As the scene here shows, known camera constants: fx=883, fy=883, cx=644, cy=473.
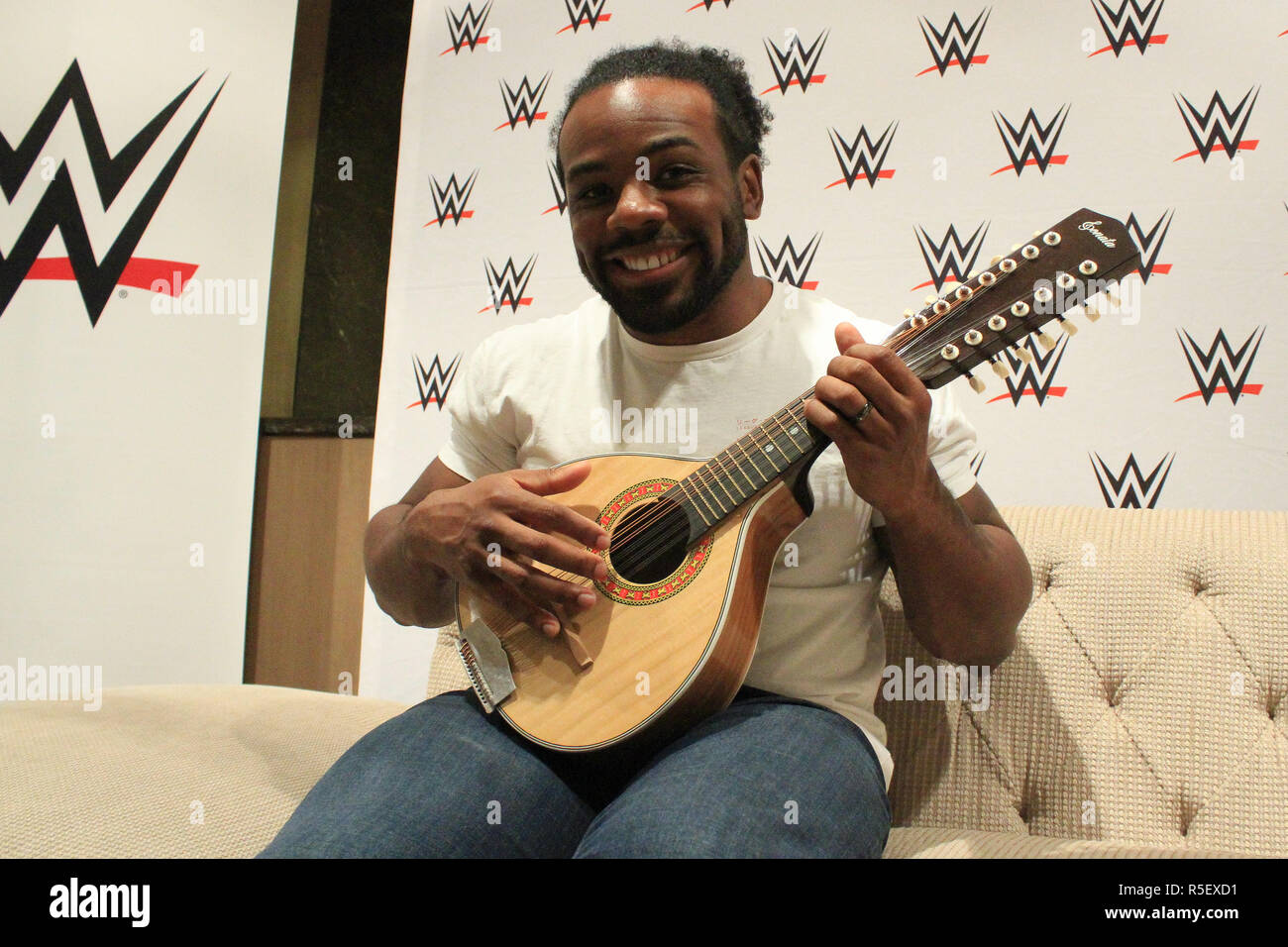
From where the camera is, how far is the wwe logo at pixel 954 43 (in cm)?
183

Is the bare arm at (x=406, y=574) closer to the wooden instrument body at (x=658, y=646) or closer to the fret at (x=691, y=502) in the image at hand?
the wooden instrument body at (x=658, y=646)

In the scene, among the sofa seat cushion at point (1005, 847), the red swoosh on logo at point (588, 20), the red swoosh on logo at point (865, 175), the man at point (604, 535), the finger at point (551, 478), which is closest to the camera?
the man at point (604, 535)

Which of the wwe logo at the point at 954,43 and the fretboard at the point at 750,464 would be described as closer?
the fretboard at the point at 750,464

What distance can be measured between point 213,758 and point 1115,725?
1.38 metres

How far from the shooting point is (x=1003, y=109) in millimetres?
1795

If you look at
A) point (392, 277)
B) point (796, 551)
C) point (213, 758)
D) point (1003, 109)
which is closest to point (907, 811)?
point (796, 551)

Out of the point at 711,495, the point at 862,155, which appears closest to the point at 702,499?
the point at 711,495

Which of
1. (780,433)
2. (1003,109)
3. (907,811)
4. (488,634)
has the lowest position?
(907,811)

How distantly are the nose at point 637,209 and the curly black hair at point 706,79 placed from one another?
168 millimetres

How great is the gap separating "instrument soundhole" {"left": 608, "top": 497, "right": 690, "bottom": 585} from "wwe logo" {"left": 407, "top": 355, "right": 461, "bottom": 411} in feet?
4.25

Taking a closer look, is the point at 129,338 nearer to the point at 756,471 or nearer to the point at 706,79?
the point at 706,79

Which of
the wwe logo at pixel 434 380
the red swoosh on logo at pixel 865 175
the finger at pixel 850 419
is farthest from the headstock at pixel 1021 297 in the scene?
the wwe logo at pixel 434 380
